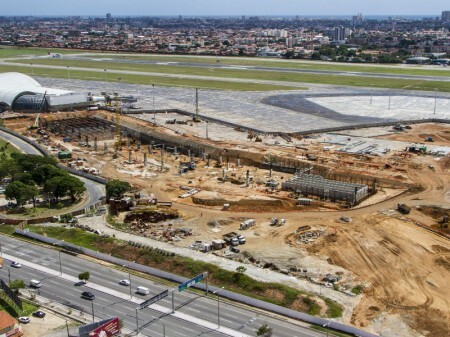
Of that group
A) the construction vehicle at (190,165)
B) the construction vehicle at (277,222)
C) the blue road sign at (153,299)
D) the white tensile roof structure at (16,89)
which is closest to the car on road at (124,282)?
the blue road sign at (153,299)

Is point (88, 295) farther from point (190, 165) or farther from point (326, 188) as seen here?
point (190, 165)

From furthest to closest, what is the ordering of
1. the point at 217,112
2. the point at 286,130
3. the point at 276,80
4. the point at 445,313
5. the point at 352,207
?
the point at 276,80 → the point at 217,112 → the point at 286,130 → the point at 352,207 → the point at 445,313

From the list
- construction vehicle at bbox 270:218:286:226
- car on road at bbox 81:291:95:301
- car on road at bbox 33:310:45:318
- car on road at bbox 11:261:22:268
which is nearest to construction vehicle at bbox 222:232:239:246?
construction vehicle at bbox 270:218:286:226

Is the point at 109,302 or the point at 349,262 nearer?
the point at 109,302

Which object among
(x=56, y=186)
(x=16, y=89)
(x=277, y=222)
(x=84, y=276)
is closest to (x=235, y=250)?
(x=277, y=222)

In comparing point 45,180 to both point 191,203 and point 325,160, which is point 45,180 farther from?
point 325,160

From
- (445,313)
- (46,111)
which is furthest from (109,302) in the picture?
(46,111)

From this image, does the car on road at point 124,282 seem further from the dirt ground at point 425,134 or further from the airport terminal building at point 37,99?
the airport terminal building at point 37,99
